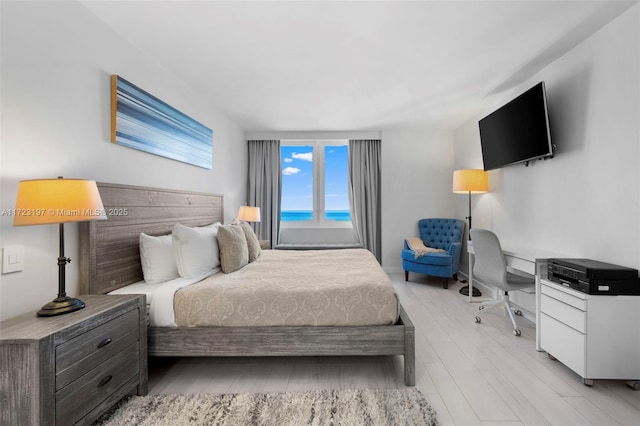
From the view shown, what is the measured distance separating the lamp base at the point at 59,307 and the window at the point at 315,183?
4066 mm

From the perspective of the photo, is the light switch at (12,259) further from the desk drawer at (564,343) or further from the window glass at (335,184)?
the window glass at (335,184)

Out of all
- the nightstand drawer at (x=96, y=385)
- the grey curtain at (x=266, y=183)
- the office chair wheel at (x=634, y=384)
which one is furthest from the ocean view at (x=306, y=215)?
the office chair wheel at (x=634, y=384)

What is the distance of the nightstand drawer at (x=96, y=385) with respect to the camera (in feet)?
4.37

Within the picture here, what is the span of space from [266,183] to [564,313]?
14.5 feet

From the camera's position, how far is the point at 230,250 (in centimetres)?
265

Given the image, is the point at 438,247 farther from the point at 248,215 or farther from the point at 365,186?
the point at 248,215

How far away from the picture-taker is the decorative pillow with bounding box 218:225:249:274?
2621 millimetres

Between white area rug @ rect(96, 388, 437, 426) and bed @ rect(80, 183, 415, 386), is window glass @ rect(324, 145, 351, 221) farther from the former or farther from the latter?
white area rug @ rect(96, 388, 437, 426)

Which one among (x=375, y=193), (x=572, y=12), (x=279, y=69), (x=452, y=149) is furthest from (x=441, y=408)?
(x=452, y=149)

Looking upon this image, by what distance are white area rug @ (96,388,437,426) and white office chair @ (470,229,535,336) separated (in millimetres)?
1565

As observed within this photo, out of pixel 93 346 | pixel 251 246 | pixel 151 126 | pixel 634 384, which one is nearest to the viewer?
pixel 93 346

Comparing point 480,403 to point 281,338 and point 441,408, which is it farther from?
point 281,338

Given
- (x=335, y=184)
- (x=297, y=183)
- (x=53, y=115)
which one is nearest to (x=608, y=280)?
(x=53, y=115)

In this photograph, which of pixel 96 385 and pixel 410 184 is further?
pixel 410 184
